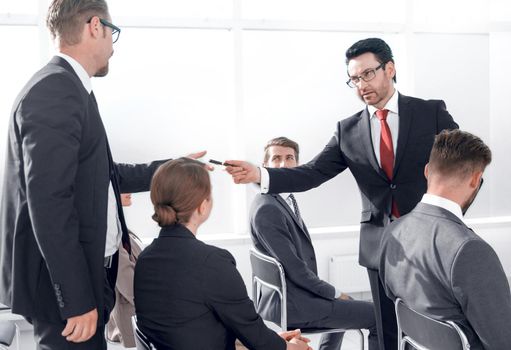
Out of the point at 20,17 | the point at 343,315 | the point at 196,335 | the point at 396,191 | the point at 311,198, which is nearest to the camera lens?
the point at 196,335

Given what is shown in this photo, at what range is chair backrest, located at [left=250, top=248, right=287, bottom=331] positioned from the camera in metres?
2.86

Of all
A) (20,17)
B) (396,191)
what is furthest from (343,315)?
(20,17)

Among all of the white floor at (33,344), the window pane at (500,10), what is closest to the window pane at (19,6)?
the white floor at (33,344)

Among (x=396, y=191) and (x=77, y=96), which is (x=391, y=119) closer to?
(x=396, y=191)

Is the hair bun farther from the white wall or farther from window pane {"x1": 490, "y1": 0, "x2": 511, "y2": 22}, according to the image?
window pane {"x1": 490, "y1": 0, "x2": 511, "y2": 22}

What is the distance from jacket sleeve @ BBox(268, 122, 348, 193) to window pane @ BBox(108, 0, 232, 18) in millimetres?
2011

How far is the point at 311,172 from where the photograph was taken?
294 cm

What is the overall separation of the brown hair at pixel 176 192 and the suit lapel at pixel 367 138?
0.85 m

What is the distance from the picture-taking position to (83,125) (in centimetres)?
181

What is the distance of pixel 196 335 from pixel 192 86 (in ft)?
9.83

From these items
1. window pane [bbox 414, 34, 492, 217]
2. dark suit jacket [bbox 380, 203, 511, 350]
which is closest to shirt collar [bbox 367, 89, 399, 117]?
dark suit jacket [bbox 380, 203, 511, 350]

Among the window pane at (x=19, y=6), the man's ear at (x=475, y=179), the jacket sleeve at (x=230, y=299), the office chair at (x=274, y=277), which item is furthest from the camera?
the window pane at (x=19, y=6)

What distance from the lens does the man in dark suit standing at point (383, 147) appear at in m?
2.52

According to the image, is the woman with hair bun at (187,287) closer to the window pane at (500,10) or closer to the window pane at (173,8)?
the window pane at (173,8)
